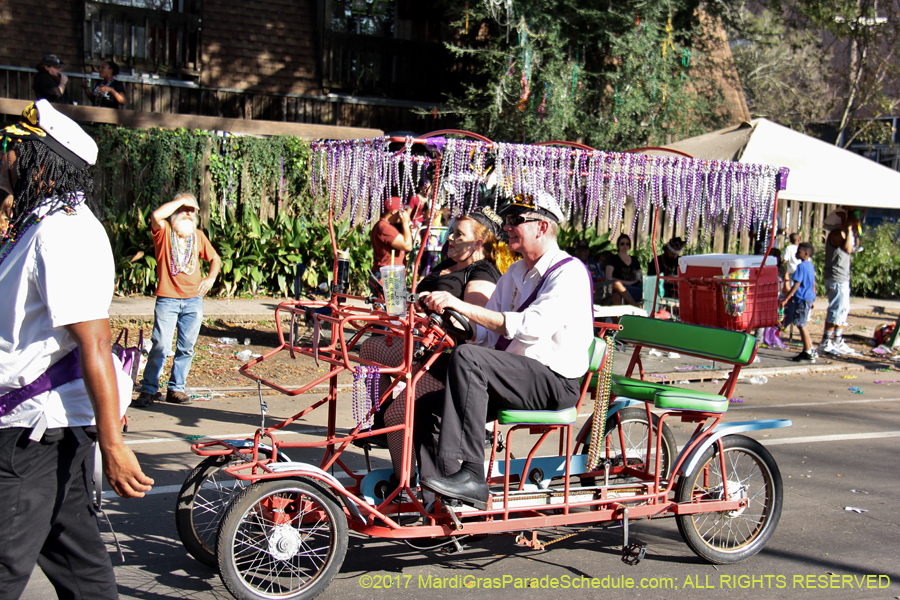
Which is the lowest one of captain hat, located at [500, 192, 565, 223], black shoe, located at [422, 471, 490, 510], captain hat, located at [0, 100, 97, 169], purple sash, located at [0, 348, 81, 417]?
black shoe, located at [422, 471, 490, 510]

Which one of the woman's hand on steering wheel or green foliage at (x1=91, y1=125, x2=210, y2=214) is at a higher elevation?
green foliage at (x1=91, y1=125, x2=210, y2=214)

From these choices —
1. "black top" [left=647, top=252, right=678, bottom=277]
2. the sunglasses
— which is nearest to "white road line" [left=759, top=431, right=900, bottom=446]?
the sunglasses

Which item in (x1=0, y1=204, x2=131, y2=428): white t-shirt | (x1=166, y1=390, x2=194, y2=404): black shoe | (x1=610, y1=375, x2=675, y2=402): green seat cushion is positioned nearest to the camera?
(x1=0, y1=204, x2=131, y2=428): white t-shirt

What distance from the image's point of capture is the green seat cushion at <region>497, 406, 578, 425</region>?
423 cm

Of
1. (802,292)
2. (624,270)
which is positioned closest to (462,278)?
(624,270)

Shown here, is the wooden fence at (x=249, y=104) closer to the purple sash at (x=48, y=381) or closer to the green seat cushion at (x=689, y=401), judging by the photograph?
the green seat cushion at (x=689, y=401)

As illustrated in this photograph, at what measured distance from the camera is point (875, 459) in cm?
696

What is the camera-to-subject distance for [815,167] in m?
11.1

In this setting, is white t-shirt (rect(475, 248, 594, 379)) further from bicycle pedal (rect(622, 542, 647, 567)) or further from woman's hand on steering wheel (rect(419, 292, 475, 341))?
bicycle pedal (rect(622, 542, 647, 567))

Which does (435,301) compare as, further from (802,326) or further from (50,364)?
(802,326)

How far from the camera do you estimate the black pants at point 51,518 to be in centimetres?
262

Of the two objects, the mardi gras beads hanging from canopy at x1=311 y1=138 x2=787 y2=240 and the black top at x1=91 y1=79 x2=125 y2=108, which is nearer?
the mardi gras beads hanging from canopy at x1=311 y1=138 x2=787 y2=240

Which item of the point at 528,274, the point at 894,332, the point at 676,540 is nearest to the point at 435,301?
the point at 528,274

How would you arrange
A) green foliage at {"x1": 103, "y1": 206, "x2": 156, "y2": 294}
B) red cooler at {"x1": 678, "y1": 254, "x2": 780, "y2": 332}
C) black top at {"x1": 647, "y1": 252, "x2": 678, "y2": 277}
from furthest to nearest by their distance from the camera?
black top at {"x1": 647, "y1": 252, "x2": 678, "y2": 277}
green foliage at {"x1": 103, "y1": 206, "x2": 156, "y2": 294}
red cooler at {"x1": 678, "y1": 254, "x2": 780, "y2": 332}
